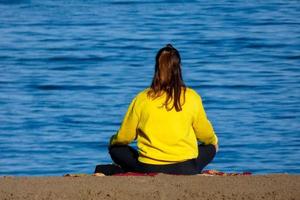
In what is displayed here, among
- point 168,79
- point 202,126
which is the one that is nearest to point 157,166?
point 202,126

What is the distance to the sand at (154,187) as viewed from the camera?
6.46 metres

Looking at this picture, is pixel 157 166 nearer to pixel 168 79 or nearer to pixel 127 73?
pixel 168 79

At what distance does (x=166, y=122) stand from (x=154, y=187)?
2.53ft

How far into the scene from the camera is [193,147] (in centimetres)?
738

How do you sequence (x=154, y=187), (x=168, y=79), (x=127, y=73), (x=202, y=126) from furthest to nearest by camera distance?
(x=127, y=73) → (x=202, y=126) → (x=168, y=79) → (x=154, y=187)

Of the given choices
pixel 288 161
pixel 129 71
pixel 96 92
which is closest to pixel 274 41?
pixel 129 71

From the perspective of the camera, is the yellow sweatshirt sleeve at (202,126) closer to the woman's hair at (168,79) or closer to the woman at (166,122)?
the woman at (166,122)

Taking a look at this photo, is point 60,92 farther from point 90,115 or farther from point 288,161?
point 288,161

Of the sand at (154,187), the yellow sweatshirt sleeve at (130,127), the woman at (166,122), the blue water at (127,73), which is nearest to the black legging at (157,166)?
the woman at (166,122)

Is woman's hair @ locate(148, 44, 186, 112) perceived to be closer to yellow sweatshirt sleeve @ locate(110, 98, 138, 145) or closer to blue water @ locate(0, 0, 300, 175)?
yellow sweatshirt sleeve @ locate(110, 98, 138, 145)

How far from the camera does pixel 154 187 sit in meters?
6.65

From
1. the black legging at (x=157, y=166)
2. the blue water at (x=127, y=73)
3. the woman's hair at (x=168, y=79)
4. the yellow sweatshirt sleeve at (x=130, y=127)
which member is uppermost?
the woman's hair at (x=168, y=79)

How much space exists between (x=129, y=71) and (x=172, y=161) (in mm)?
11367

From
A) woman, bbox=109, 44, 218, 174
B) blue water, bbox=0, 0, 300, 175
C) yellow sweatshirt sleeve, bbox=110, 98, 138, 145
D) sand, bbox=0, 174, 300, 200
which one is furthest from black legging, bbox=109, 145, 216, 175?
blue water, bbox=0, 0, 300, 175
